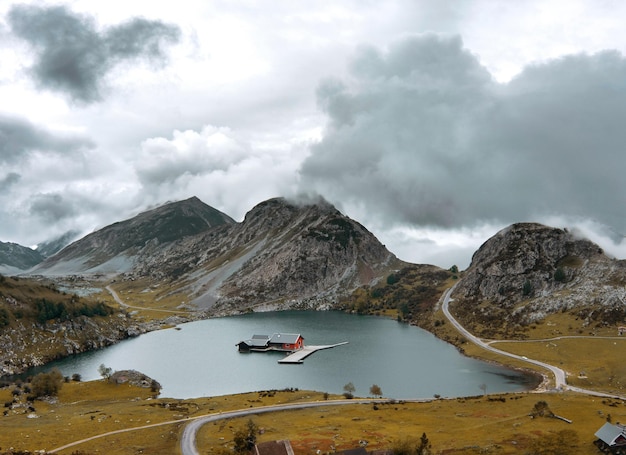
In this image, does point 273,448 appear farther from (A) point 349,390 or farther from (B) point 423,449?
(A) point 349,390

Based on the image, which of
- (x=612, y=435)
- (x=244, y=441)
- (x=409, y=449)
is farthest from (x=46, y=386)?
(x=612, y=435)

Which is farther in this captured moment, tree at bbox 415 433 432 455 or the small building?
the small building

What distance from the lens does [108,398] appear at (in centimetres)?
13900

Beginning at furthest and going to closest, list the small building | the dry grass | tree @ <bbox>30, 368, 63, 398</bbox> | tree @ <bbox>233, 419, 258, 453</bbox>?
tree @ <bbox>30, 368, 63, 398</bbox>
the dry grass
tree @ <bbox>233, 419, 258, 453</bbox>
the small building

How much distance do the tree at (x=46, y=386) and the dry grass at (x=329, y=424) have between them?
544 centimetres

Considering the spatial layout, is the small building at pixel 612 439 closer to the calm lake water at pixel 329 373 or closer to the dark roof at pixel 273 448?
the dark roof at pixel 273 448

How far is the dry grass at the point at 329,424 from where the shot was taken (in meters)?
84.1

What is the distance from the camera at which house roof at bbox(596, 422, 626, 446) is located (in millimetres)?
73938

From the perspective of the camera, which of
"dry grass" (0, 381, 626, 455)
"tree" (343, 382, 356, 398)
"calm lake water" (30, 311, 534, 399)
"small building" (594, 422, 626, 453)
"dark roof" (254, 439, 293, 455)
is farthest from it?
"calm lake water" (30, 311, 534, 399)

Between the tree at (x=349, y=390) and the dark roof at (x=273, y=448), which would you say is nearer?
the dark roof at (x=273, y=448)

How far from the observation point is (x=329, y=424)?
10000cm

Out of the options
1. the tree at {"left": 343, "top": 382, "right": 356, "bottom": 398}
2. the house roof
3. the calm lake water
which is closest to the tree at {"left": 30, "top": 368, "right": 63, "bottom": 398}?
the calm lake water

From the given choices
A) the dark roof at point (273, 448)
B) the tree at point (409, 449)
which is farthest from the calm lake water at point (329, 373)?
the dark roof at point (273, 448)

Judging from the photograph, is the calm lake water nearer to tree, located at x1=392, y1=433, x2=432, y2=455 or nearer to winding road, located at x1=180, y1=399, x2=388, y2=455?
winding road, located at x1=180, y1=399, x2=388, y2=455
